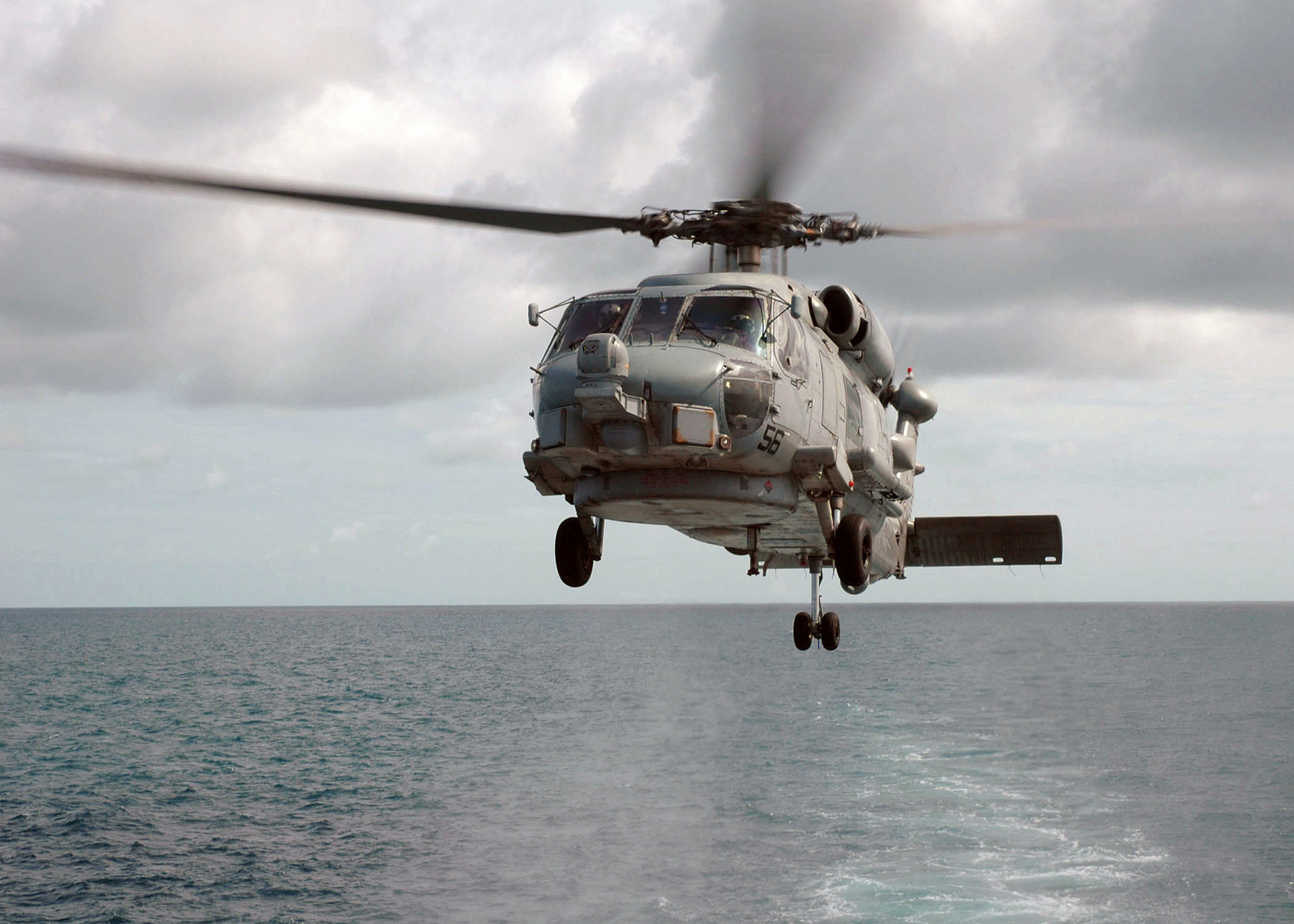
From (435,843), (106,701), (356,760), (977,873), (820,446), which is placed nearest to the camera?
(820,446)

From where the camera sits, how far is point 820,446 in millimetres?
15492

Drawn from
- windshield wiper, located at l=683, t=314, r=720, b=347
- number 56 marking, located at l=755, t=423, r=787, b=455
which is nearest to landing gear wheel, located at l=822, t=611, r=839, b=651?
number 56 marking, located at l=755, t=423, r=787, b=455

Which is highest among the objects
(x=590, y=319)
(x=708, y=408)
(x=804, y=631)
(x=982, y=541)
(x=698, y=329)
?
(x=590, y=319)

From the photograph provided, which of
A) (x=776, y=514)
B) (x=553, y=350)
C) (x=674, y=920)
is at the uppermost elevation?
(x=553, y=350)

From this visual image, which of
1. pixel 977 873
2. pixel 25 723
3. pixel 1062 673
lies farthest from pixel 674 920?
pixel 1062 673

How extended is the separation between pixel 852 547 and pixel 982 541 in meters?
8.32

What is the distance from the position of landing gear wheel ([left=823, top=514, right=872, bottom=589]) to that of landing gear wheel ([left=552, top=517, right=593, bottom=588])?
3.38 meters

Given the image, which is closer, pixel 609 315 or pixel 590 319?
pixel 609 315

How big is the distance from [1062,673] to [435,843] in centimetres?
10782

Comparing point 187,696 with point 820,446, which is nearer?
point 820,446

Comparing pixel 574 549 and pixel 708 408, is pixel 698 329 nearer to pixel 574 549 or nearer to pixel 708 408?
pixel 708 408

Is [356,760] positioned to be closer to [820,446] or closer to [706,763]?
[706,763]

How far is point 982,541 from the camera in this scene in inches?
947

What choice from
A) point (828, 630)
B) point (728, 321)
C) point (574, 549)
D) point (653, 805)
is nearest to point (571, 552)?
point (574, 549)
